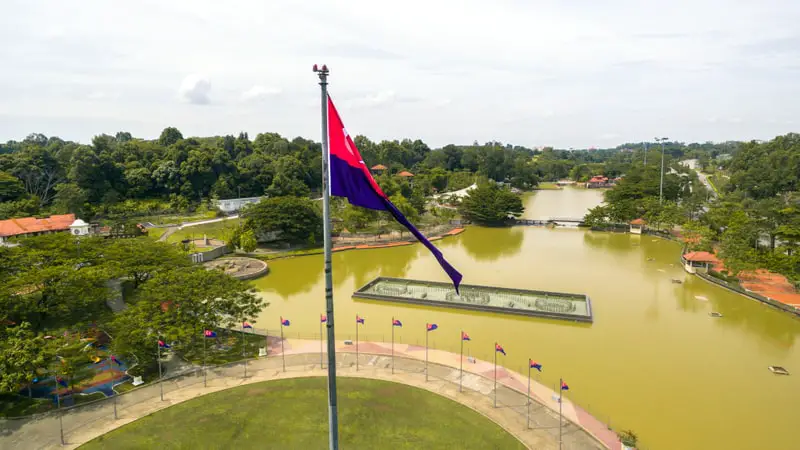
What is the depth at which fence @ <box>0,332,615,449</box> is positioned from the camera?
13719 millimetres

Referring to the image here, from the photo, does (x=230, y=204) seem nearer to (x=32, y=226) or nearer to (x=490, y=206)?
(x=32, y=226)

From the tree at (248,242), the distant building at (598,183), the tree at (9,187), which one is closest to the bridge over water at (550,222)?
the tree at (248,242)

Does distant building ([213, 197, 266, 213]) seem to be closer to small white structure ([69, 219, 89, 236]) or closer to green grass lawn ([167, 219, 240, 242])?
green grass lawn ([167, 219, 240, 242])

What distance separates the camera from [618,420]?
15.2 metres

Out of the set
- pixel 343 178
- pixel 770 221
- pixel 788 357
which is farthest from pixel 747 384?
pixel 770 221

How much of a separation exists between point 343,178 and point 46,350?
13.4m

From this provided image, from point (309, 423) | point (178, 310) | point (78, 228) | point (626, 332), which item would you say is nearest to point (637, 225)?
point (626, 332)

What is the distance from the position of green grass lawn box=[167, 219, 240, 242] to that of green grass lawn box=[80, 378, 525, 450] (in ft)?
87.4

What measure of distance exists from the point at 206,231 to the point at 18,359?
34.0 m

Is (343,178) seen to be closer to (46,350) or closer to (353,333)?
(46,350)

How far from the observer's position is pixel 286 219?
40.2 m

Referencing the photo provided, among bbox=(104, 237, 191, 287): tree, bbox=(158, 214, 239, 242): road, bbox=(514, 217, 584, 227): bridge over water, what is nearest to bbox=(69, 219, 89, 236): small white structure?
bbox=(158, 214, 239, 242): road

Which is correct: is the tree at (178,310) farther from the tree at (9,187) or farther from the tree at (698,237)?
the tree at (9,187)

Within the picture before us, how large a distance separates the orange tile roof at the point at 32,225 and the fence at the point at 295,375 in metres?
30.2
